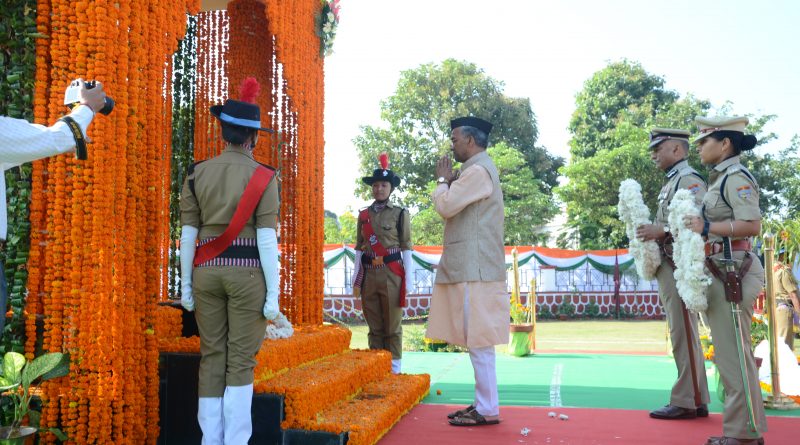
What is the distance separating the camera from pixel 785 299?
8023 mm

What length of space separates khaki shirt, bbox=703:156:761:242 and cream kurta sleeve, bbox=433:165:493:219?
4.59ft

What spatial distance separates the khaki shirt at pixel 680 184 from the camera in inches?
188

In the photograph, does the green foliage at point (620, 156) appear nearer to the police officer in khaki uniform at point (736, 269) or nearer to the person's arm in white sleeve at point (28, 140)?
the police officer in khaki uniform at point (736, 269)

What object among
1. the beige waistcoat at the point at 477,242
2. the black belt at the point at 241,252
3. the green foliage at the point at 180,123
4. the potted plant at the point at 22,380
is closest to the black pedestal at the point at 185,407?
the potted plant at the point at 22,380

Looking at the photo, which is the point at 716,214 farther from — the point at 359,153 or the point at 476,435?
the point at 359,153

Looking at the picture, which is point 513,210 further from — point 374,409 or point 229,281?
point 229,281

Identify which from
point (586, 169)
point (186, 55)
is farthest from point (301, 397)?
point (586, 169)

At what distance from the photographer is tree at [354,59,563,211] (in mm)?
28703

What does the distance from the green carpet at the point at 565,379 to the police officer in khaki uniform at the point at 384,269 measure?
698 mm

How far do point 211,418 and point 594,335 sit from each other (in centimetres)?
1166

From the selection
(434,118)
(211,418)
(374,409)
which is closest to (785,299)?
(374,409)

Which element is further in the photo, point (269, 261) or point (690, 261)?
point (690, 261)

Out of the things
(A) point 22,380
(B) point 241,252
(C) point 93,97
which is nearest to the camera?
(C) point 93,97

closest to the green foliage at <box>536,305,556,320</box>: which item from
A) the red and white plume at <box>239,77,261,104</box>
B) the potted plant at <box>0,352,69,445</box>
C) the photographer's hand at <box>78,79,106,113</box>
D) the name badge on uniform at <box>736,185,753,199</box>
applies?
the name badge on uniform at <box>736,185,753,199</box>
